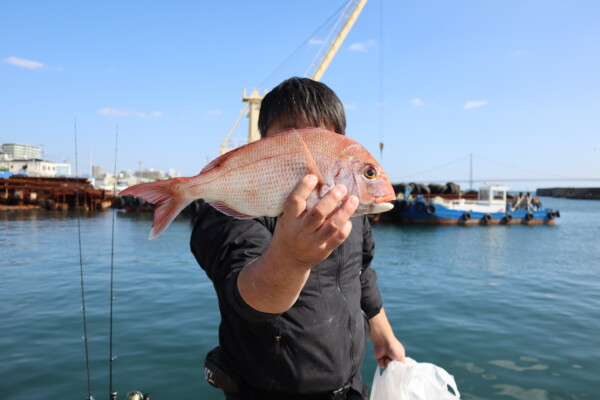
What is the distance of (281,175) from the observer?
1.57m

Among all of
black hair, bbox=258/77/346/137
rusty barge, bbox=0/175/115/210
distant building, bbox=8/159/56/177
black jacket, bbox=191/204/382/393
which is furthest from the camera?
distant building, bbox=8/159/56/177

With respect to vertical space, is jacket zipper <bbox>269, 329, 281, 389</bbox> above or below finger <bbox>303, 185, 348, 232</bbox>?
below

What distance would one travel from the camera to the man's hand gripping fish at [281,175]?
1.56 m

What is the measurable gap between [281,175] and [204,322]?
8124mm

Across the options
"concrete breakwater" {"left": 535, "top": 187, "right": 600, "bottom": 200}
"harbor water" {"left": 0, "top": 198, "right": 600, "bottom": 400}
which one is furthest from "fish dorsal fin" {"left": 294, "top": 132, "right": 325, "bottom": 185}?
"concrete breakwater" {"left": 535, "top": 187, "right": 600, "bottom": 200}

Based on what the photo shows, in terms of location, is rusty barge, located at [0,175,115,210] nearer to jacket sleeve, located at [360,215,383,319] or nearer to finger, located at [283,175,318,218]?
jacket sleeve, located at [360,215,383,319]

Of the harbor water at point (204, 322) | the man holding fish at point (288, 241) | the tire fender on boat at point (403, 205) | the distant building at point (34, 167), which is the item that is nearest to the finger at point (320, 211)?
the man holding fish at point (288, 241)

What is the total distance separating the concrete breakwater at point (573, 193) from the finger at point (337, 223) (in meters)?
164

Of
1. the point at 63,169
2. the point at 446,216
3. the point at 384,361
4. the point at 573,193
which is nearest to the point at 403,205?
the point at 446,216

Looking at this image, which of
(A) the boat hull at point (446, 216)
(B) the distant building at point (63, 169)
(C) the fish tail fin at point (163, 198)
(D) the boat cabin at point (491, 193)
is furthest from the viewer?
(B) the distant building at point (63, 169)

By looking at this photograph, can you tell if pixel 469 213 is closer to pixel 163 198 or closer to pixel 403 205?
pixel 403 205

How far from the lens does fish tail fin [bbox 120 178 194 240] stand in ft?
5.70

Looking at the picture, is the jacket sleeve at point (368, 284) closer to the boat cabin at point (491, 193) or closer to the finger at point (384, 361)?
the finger at point (384, 361)

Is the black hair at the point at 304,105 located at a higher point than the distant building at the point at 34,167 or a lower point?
lower
